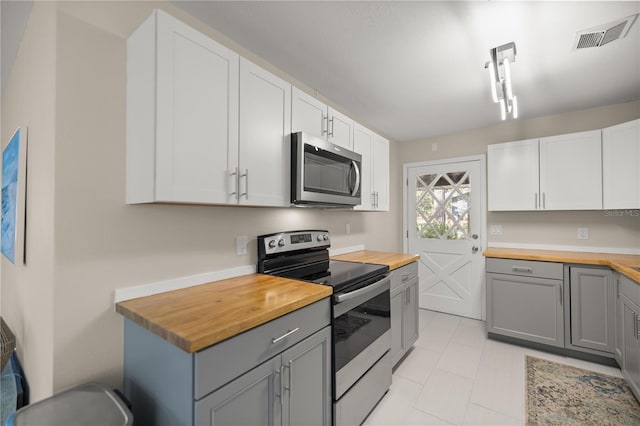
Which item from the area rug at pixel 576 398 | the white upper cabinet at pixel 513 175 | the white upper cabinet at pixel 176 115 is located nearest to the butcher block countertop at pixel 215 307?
the white upper cabinet at pixel 176 115

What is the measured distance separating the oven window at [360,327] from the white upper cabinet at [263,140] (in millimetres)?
818

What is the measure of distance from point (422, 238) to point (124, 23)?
387 cm

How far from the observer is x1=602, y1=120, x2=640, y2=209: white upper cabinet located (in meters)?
2.48

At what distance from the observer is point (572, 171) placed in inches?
113

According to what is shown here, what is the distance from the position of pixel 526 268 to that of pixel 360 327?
6.81ft

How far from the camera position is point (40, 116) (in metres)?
1.35

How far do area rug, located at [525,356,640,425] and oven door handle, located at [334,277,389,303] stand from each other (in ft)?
4.20

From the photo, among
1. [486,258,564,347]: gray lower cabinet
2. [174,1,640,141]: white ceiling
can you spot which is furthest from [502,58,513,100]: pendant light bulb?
[486,258,564,347]: gray lower cabinet

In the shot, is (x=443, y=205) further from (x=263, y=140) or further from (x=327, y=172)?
(x=263, y=140)

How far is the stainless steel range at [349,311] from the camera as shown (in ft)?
5.21

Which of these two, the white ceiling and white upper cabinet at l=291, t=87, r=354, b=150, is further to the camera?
white upper cabinet at l=291, t=87, r=354, b=150

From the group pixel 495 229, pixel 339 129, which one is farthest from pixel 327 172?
pixel 495 229

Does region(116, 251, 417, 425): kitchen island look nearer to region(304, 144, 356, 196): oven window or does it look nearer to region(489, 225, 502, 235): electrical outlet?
region(304, 144, 356, 196): oven window

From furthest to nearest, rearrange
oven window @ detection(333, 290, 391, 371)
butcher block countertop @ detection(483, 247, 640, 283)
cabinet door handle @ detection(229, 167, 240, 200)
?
1. butcher block countertop @ detection(483, 247, 640, 283)
2. oven window @ detection(333, 290, 391, 371)
3. cabinet door handle @ detection(229, 167, 240, 200)
